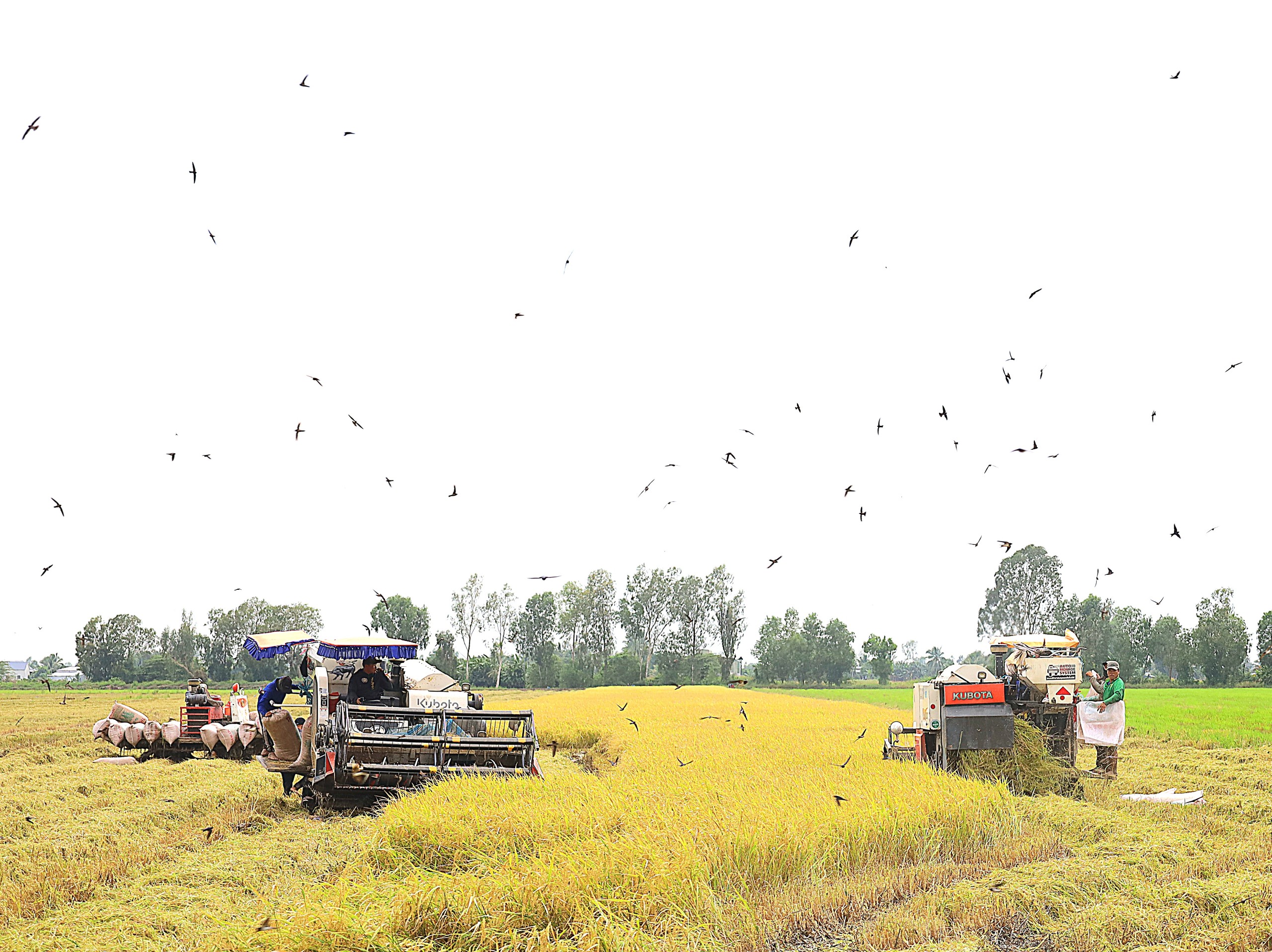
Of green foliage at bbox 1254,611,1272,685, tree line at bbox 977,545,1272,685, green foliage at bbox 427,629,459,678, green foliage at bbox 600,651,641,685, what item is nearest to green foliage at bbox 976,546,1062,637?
tree line at bbox 977,545,1272,685

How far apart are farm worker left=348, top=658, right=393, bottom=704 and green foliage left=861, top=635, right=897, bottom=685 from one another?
7719 centimetres

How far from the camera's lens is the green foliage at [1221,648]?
2559 inches

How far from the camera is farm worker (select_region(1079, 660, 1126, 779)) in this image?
13.1 m

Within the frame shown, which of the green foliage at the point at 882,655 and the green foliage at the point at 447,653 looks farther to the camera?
the green foliage at the point at 882,655

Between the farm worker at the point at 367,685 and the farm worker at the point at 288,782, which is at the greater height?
the farm worker at the point at 367,685

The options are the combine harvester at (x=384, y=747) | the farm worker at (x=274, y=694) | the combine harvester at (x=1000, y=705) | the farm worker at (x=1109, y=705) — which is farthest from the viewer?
the farm worker at (x=1109, y=705)

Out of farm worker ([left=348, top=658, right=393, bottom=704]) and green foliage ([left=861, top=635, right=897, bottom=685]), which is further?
green foliage ([left=861, top=635, right=897, bottom=685])

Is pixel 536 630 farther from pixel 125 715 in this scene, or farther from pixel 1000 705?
pixel 1000 705

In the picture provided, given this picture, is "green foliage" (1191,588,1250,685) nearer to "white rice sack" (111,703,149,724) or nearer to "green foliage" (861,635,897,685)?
"green foliage" (861,635,897,685)

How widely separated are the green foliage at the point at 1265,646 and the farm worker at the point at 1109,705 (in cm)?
5939

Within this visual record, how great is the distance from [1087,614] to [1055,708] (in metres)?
80.7

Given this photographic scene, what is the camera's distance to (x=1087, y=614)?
83812mm

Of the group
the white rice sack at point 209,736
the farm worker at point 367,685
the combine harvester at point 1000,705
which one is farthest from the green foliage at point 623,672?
the combine harvester at point 1000,705

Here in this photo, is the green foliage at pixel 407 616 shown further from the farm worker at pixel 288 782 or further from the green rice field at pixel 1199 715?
the farm worker at pixel 288 782
